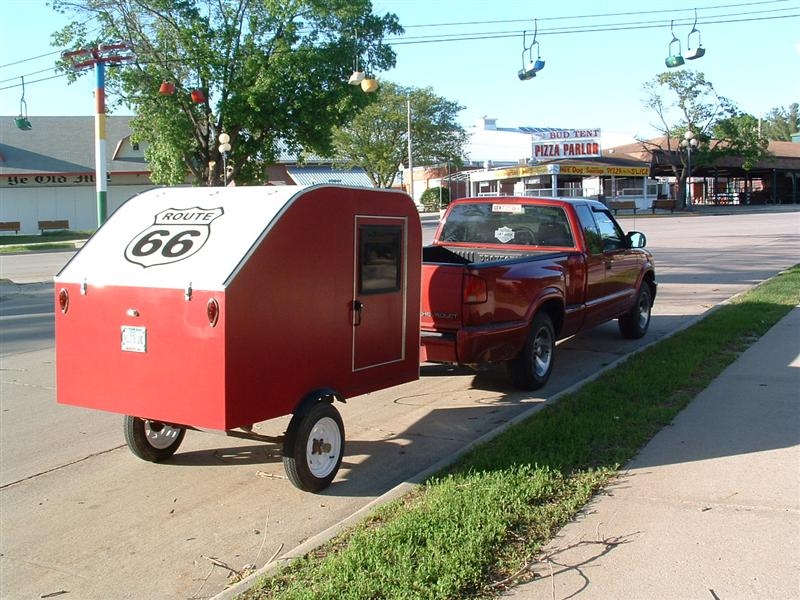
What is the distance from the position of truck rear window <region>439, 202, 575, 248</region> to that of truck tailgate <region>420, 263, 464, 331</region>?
7.21ft

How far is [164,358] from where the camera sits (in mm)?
4953

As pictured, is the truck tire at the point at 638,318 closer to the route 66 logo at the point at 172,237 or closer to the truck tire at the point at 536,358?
the truck tire at the point at 536,358

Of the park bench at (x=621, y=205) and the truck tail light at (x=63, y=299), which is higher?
the park bench at (x=621, y=205)

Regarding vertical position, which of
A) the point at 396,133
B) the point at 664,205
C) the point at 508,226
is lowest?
the point at 508,226

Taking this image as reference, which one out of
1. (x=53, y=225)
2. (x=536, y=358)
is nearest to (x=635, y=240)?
(x=536, y=358)

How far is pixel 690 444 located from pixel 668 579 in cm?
224

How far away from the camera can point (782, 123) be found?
458 feet

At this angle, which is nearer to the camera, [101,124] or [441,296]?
[441,296]

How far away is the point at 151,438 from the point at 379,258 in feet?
7.16

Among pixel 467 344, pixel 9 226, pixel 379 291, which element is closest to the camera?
pixel 379 291

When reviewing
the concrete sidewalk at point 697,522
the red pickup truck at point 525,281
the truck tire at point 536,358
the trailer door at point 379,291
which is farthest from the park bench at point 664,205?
the trailer door at point 379,291

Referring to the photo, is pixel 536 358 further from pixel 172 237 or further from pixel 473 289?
pixel 172 237

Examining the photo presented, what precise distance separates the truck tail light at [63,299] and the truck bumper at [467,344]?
2.97 metres

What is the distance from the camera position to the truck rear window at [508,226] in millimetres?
8938
